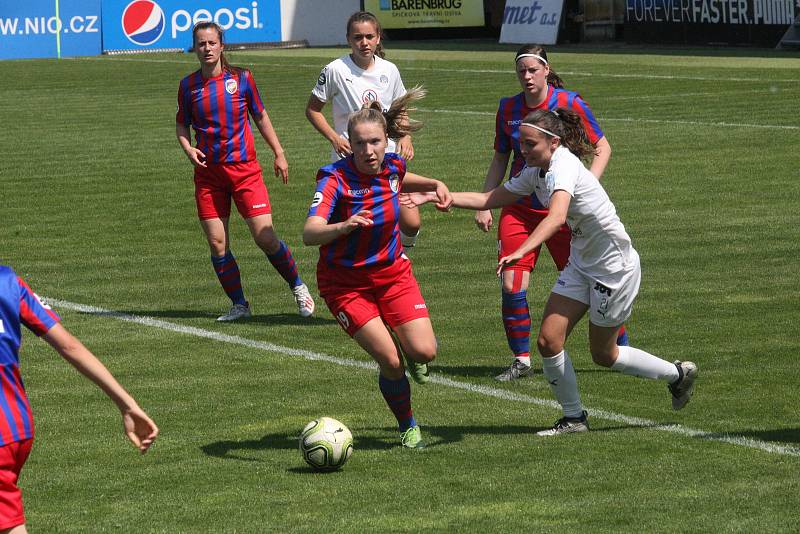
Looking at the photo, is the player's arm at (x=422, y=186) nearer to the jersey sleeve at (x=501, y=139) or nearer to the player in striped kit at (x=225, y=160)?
the jersey sleeve at (x=501, y=139)

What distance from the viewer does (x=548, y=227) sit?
753 centimetres

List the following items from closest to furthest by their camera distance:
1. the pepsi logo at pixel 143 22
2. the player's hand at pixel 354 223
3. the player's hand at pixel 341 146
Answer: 1. the player's hand at pixel 354 223
2. the player's hand at pixel 341 146
3. the pepsi logo at pixel 143 22

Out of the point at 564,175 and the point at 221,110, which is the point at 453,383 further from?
the point at 221,110

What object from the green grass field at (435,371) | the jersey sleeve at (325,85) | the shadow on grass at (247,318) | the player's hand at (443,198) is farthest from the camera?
the jersey sleeve at (325,85)

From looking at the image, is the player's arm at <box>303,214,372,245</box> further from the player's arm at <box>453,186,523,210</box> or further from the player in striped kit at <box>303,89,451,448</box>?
the player's arm at <box>453,186,523,210</box>

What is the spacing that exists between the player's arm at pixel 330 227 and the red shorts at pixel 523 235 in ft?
6.75

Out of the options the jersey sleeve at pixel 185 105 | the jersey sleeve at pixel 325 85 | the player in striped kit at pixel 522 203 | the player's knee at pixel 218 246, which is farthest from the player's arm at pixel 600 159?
the jersey sleeve at pixel 185 105

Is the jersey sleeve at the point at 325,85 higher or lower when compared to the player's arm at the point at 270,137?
higher

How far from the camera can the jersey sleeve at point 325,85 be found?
38.8ft

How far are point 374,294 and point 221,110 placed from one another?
13.7 feet

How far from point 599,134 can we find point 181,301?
14.4 feet

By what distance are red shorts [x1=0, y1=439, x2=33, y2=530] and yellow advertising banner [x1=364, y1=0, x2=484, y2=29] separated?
45405mm

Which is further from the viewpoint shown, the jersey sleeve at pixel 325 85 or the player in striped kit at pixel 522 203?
the jersey sleeve at pixel 325 85

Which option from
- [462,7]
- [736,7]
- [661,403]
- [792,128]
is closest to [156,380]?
[661,403]
